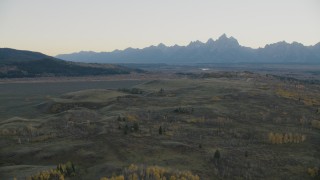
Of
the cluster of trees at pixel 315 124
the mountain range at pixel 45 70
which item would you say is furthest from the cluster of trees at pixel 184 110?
the mountain range at pixel 45 70

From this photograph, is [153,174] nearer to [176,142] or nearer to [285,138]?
[176,142]

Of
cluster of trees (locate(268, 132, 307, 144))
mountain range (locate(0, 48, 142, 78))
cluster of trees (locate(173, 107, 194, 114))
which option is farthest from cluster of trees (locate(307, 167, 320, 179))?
mountain range (locate(0, 48, 142, 78))

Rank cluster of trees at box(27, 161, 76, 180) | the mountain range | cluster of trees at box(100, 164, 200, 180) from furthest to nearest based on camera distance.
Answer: the mountain range
cluster of trees at box(27, 161, 76, 180)
cluster of trees at box(100, 164, 200, 180)

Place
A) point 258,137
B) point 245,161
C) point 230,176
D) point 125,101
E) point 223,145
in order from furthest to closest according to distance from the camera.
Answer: point 125,101
point 258,137
point 223,145
point 245,161
point 230,176

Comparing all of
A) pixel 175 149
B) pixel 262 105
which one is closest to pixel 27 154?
pixel 175 149

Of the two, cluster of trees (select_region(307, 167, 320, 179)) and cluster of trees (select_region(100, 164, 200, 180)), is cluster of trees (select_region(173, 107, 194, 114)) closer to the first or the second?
cluster of trees (select_region(307, 167, 320, 179))

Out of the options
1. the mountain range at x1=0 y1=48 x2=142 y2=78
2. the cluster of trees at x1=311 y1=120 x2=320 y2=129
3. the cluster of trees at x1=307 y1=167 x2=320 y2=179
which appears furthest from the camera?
the mountain range at x1=0 y1=48 x2=142 y2=78

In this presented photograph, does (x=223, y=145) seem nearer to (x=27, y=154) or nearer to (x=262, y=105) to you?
(x=27, y=154)

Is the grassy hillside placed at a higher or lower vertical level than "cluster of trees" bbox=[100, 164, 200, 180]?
lower

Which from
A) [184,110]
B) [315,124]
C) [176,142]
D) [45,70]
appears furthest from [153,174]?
[45,70]
